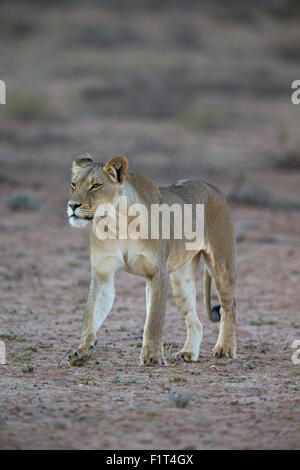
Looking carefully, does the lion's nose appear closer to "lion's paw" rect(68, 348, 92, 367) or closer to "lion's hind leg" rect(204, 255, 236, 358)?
"lion's paw" rect(68, 348, 92, 367)

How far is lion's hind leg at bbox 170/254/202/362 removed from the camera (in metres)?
6.34

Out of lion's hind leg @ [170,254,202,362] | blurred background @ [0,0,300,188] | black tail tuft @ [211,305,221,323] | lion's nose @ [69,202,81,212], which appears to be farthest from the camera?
blurred background @ [0,0,300,188]

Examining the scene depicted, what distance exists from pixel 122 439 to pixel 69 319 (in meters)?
3.91

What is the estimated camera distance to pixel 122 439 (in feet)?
13.6

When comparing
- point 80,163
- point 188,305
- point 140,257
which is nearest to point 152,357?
point 140,257

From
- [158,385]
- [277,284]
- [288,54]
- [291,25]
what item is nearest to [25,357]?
[158,385]

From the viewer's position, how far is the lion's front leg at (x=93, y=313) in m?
5.79

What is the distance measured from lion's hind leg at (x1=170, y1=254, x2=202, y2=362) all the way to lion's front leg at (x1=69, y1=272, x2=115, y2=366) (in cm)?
83

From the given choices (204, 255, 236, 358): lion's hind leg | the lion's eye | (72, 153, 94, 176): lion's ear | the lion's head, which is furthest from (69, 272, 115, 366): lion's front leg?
(204, 255, 236, 358): lion's hind leg

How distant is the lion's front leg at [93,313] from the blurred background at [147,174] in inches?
5.4

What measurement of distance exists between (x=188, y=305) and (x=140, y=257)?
0.97 m

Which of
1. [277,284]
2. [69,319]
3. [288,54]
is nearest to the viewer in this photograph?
[69,319]

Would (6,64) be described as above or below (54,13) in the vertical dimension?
below
